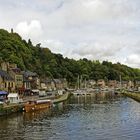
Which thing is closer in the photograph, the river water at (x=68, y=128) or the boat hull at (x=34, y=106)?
the river water at (x=68, y=128)

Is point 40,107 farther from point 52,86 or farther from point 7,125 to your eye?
point 52,86

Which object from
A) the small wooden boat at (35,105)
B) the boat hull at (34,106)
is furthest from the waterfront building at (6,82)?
the boat hull at (34,106)

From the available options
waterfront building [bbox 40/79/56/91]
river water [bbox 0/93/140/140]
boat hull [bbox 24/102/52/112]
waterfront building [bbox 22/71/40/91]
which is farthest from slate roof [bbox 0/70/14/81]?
waterfront building [bbox 40/79/56/91]

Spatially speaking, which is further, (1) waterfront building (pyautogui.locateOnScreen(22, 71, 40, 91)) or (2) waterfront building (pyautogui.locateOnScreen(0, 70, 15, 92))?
(1) waterfront building (pyautogui.locateOnScreen(22, 71, 40, 91))

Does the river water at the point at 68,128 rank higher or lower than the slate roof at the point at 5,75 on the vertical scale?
lower

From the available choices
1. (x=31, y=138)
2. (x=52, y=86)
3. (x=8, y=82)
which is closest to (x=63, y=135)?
(x=31, y=138)

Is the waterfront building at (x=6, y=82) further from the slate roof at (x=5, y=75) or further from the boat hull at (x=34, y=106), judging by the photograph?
the boat hull at (x=34, y=106)

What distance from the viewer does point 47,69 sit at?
181m

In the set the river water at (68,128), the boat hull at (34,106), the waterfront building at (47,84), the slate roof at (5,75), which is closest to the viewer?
the river water at (68,128)

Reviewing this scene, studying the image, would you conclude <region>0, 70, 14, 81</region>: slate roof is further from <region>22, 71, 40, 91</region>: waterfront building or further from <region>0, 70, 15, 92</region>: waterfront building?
<region>22, 71, 40, 91</region>: waterfront building

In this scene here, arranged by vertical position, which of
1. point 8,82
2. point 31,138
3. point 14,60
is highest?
point 14,60

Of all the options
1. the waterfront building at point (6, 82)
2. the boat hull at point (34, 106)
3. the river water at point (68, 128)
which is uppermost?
the waterfront building at point (6, 82)

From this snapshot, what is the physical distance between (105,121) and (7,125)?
15061 mm

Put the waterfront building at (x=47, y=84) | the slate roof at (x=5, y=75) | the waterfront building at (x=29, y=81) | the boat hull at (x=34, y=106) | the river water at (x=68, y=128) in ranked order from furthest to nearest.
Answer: the waterfront building at (x=47, y=84) → the waterfront building at (x=29, y=81) → the slate roof at (x=5, y=75) → the boat hull at (x=34, y=106) → the river water at (x=68, y=128)
